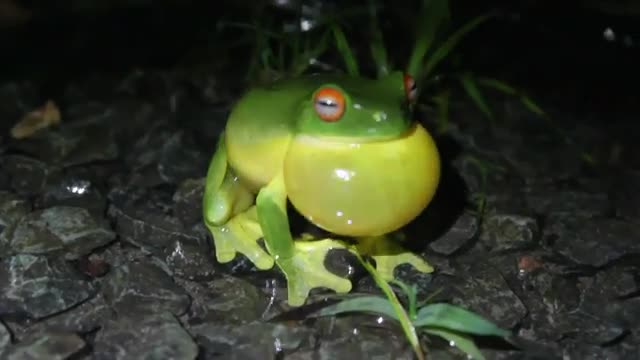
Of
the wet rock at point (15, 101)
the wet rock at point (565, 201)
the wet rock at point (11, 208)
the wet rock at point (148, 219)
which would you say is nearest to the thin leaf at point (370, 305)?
the wet rock at point (148, 219)

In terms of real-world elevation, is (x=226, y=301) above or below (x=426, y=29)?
below

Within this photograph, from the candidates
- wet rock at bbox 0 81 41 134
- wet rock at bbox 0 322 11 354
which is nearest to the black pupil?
wet rock at bbox 0 322 11 354

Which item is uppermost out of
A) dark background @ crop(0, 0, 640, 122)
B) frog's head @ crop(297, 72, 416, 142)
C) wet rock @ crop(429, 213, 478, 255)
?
frog's head @ crop(297, 72, 416, 142)

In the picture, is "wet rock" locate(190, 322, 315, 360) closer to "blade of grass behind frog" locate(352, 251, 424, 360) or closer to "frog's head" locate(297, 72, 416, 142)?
"blade of grass behind frog" locate(352, 251, 424, 360)

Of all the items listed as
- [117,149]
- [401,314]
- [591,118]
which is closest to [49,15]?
[117,149]

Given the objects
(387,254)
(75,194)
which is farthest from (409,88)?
(75,194)

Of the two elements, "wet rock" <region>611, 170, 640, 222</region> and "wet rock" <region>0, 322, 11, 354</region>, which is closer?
"wet rock" <region>0, 322, 11, 354</region>

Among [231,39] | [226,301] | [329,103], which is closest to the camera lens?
[329,103]

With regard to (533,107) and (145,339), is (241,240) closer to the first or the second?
(145,339)
